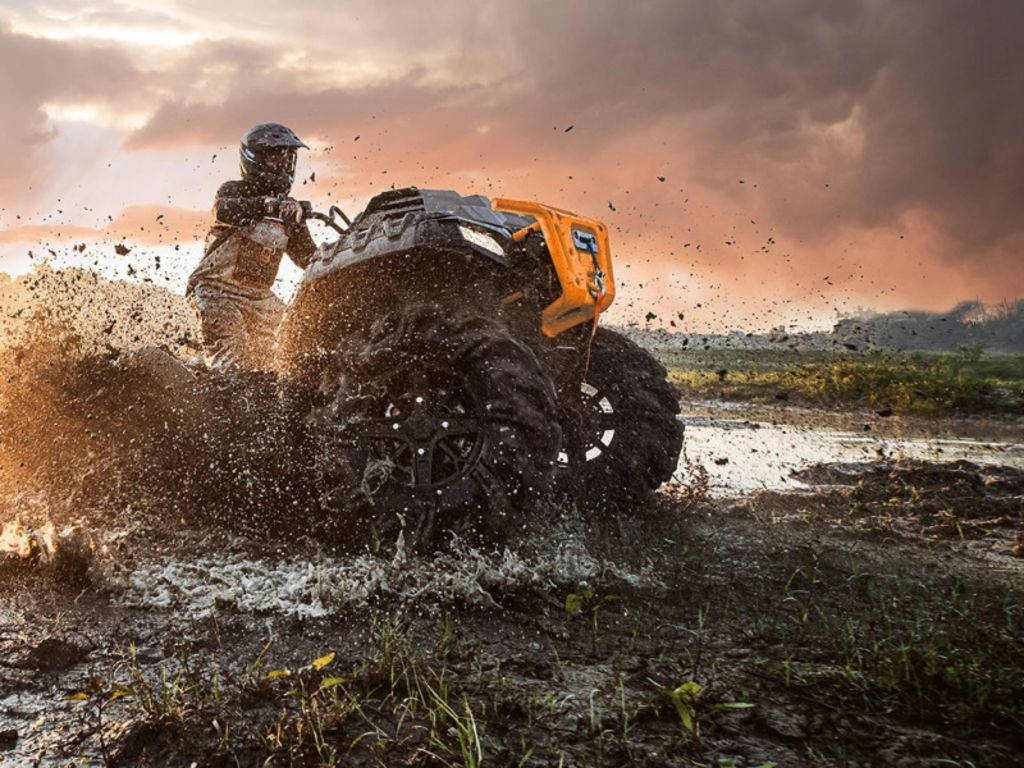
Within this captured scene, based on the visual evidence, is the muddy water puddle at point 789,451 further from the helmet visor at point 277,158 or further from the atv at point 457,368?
the helmet visor at point 277,158

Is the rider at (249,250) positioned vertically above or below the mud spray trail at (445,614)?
above

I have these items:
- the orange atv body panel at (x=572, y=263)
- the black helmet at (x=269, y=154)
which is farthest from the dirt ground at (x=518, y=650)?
the black helmet at (x=269, y=154)

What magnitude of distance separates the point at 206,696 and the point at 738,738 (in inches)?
71.5

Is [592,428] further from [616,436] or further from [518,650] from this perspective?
[518,650]

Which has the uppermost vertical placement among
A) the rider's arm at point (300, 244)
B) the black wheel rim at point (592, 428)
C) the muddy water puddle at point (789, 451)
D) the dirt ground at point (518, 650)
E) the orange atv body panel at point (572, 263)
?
the rider's arm at point (300, 244)

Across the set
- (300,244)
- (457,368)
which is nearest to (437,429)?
(457,368)

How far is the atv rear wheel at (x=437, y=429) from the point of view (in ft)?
12.7

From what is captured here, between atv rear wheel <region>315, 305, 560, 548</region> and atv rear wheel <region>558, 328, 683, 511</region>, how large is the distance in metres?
1.57

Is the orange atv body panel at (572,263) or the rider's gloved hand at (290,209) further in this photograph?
the rider's gloved hand at (290,209)

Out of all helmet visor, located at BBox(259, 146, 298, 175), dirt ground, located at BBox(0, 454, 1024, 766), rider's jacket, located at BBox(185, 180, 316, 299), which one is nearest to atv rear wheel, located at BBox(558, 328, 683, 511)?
dirt ground, located at BBox(0, 454, 1024, 766)

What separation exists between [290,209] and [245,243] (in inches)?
24.5

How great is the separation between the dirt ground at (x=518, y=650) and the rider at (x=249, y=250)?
87.9 inches

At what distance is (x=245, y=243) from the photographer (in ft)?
22.0

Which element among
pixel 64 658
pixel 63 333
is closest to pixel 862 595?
pixel 64 658
